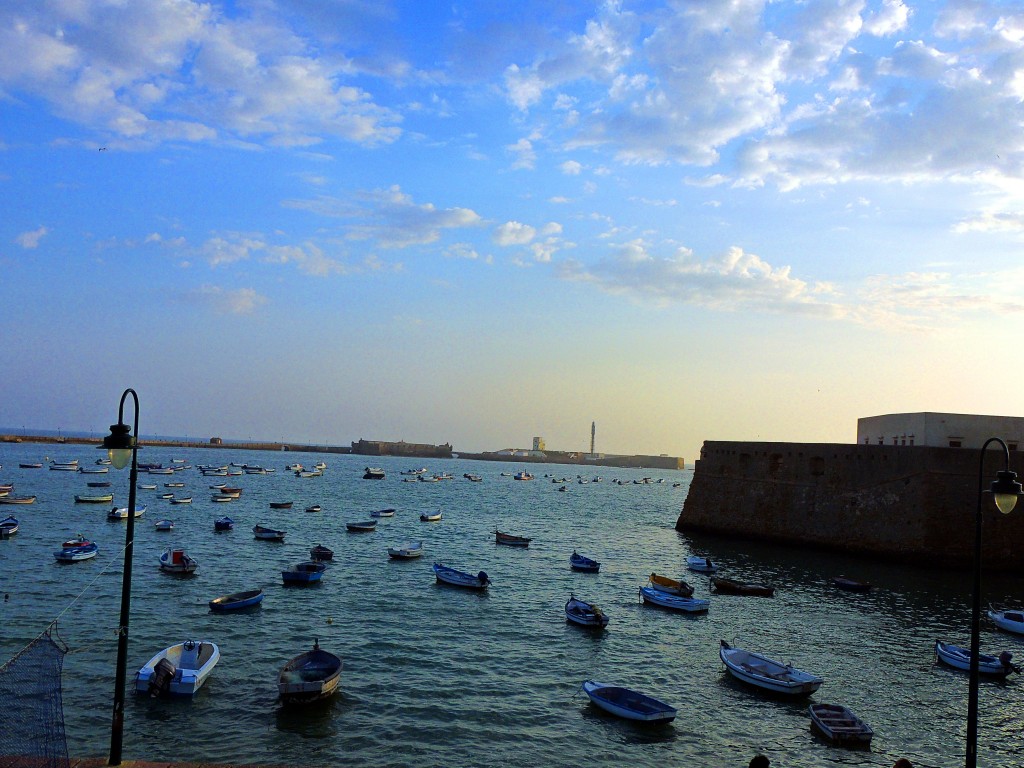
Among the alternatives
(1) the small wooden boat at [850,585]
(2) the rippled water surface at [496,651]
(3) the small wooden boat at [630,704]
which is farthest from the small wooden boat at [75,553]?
(1) the small wooden boat at [850,585]

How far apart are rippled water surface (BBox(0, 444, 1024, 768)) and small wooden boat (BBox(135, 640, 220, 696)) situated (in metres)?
0.46

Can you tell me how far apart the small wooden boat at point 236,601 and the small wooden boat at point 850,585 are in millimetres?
29629

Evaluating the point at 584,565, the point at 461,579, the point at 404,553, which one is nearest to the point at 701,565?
the point at 584,565

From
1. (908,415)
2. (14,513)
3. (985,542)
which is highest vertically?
(908,415)

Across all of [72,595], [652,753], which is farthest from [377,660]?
[72,595]

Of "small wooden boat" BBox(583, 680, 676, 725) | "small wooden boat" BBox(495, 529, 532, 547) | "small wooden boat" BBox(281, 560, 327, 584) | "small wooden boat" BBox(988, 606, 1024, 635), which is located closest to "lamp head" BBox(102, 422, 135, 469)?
"small wooden boat" BBox(583, 680, 676, 725)

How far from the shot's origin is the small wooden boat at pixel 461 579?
1457 inches

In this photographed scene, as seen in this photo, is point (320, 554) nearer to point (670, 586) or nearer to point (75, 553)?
point (75, 553)

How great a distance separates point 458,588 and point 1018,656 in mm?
→ 23915

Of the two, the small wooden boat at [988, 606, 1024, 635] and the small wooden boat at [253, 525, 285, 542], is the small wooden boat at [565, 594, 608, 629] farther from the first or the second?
the small wooden boat at [253, 525, 285, 542]

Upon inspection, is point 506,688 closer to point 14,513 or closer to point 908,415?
point 908,415

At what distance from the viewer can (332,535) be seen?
56906mm

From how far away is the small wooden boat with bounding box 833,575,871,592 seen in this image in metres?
39.2

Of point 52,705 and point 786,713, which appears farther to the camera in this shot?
point 786,713
